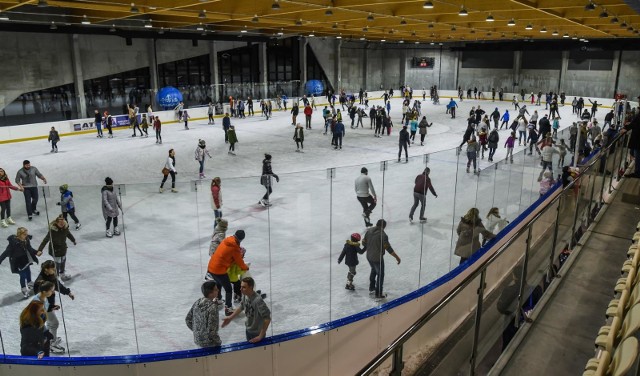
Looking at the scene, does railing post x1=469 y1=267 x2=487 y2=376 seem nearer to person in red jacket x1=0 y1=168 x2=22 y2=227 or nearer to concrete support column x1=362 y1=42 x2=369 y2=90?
person in red jacket x1=0 y1=168 x2=22 y2=227

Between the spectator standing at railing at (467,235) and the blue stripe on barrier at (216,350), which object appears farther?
the spectator standing at railing at (467,235)

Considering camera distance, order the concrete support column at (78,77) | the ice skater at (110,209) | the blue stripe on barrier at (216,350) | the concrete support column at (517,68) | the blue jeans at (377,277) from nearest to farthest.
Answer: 1. the blue stripe on barrier at (216,350)
2. the blue jeans at (377,277)
3. the ice skater at (110,209)
4. the concrete support column at (78,77)
5. the concrete support column at (517,68)

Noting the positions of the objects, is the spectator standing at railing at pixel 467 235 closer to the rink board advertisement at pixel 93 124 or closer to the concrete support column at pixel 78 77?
the rink board advertisement at pixel 93 124

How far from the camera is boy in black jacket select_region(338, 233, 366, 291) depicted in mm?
7586

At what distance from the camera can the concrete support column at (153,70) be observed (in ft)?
97.5

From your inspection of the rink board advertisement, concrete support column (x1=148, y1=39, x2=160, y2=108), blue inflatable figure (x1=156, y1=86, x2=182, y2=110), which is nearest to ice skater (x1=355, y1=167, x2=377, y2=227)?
the rink board advertisement

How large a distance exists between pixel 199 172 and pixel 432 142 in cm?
1070

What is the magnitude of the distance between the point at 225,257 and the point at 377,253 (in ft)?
7.80

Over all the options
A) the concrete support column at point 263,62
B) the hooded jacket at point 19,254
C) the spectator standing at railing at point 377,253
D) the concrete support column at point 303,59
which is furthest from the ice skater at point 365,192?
the concrete support column at point 303,59

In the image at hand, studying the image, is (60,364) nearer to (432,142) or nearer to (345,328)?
(345,328)

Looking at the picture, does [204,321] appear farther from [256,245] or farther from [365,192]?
[365,192]

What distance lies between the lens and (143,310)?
7027 millimetres

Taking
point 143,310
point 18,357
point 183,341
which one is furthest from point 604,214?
point 18,357

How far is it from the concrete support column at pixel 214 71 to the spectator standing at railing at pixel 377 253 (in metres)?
27.2
